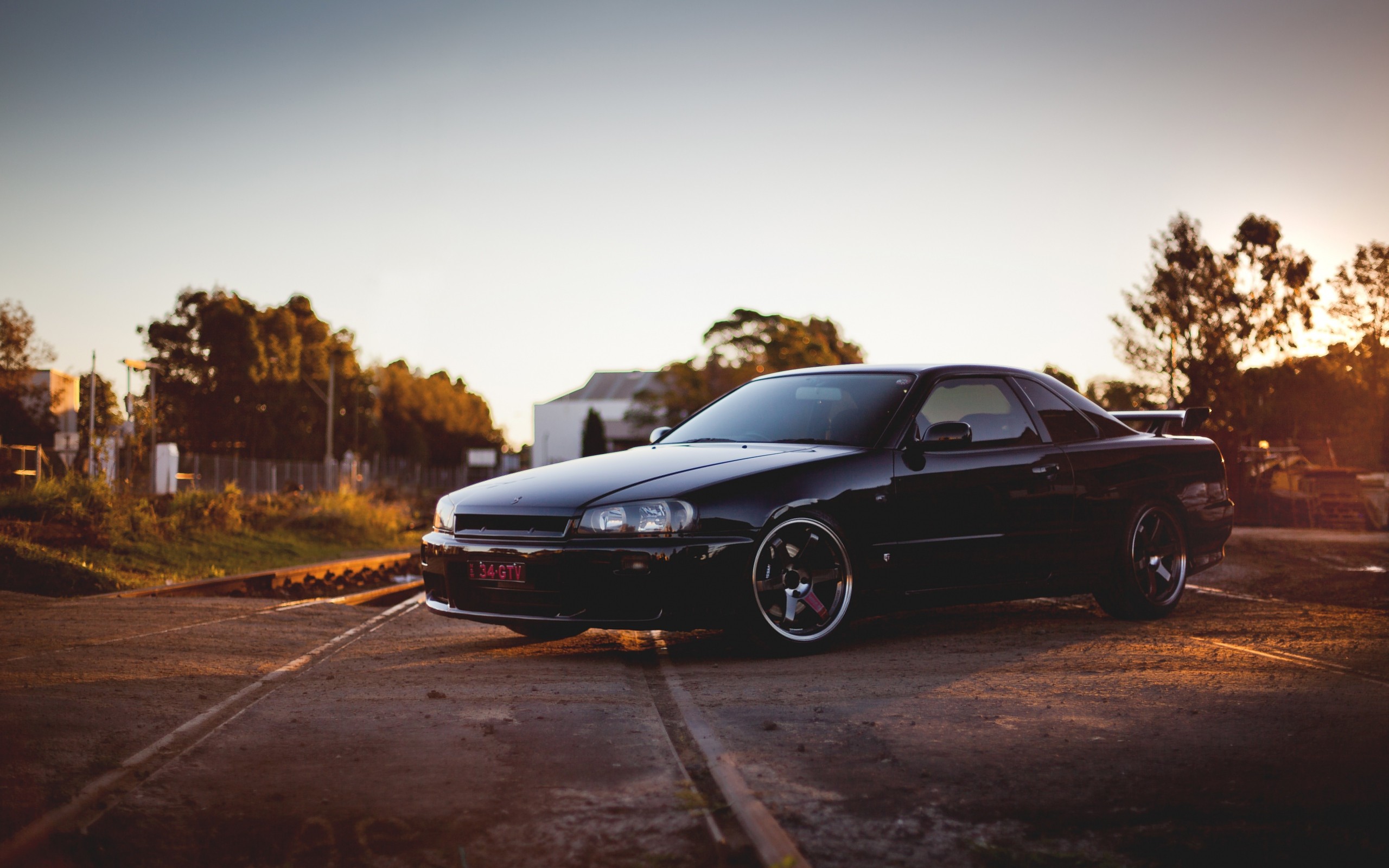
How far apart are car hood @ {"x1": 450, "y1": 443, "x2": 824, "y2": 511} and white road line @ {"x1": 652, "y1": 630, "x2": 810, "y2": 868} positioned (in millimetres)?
1237

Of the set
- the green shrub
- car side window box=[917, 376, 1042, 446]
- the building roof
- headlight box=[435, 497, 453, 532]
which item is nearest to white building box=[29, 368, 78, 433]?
the green shrub

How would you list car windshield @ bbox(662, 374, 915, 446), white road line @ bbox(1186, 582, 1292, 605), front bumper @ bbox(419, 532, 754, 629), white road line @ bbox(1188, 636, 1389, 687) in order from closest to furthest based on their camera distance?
1. white road line @ bbox(1188, 636, 1389, 687)
2. front bumper @ bbox(419, 532, 754, 629)
3. car windshield @ bbox(662, 374, 915, 446)
4. white road line @ bbox(1186, 582, 1292, 605)

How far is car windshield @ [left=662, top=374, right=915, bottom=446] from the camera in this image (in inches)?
248

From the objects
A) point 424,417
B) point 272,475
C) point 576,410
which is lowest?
point 272,475

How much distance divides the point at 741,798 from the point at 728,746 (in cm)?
66

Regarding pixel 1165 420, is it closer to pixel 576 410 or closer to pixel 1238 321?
pixel 1238 321

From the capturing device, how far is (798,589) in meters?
5.57

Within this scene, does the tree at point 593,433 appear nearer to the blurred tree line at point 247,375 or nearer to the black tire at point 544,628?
the blurred tree line at point 247,375

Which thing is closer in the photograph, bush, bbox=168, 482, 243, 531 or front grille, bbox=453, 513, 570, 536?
front grille, bbox=453, 513, 570, 536

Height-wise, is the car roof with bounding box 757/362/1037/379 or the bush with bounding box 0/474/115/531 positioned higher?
the car roof with bounding box 757/362/1037/379

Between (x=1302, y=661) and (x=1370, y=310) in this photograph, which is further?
(x=1370, y=310)

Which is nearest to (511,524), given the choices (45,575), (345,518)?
(45,575)

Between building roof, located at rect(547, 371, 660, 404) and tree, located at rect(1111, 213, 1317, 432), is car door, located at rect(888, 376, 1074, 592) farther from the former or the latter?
building roof, located at rect(547, 371, 660, 404)

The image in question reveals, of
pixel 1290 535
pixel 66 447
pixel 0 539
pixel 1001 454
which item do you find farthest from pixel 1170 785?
pixel 66 447
